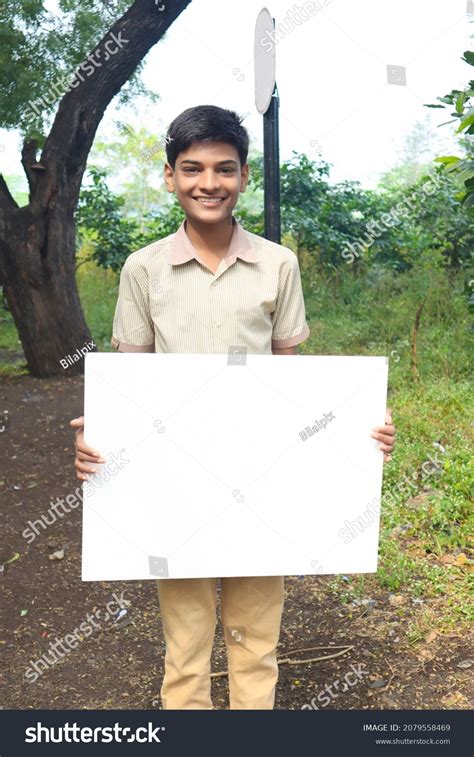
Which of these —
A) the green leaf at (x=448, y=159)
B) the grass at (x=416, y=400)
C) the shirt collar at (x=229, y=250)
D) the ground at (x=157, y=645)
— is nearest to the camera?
the shirt collar at (x=229, y=250)

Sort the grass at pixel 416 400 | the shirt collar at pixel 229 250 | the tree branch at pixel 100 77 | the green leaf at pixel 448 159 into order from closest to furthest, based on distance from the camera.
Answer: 1. the shirt collar at pixel 229 250
2. the green leaf at pixel 448 159
3. the grass at pixel 416 400
4. the tree branch at pixel 100 77

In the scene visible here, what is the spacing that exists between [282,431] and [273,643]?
23.7 inches

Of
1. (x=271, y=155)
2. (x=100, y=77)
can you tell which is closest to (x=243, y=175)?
(x=271, y=155)

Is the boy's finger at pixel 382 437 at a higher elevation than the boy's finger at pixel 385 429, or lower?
lower

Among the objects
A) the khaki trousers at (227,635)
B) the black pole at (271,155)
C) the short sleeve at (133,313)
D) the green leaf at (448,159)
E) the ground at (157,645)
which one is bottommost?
the ground at (157,645)

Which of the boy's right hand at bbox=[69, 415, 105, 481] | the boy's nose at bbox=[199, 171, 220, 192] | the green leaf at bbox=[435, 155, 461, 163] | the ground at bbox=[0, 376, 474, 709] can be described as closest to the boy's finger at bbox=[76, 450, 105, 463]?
the boy's right hand at bbox=[69, 415, 105, 481]

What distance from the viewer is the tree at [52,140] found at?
665 centimetres

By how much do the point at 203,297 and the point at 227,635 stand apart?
2.91 feet

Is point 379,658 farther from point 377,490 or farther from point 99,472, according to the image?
point 99,472

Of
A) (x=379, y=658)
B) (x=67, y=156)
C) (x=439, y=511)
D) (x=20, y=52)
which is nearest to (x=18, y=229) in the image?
(x=67, y=156)

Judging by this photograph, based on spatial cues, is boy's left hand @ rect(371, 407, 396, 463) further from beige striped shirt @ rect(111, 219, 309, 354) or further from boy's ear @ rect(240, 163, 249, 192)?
boy's ear @ rect(240, 163, 249, 192)

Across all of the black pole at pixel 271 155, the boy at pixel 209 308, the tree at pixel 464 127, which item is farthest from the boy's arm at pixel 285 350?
the black pole at pixel 271 155

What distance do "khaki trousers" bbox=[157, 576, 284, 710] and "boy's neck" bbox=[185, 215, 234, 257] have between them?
2.66 feet

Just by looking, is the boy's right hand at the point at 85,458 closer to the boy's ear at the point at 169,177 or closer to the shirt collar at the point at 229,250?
the shirt collar at the point at 229,250
